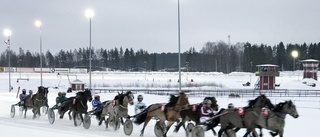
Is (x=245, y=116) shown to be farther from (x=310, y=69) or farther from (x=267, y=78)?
(x=310, y=69)

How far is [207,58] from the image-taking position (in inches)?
5167

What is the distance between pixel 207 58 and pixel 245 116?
121466 mm

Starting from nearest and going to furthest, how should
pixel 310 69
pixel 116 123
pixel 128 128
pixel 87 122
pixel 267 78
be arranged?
pixel 128 128, pixel 116 123, pixel 87 122, pixel 267 78, pixel 310 69

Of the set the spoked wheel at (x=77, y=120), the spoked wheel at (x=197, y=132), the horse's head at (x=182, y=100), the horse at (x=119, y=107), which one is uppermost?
the horse's head at (x=182, y=100)

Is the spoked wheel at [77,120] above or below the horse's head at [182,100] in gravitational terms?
below

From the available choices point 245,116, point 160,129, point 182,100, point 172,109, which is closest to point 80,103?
point 160,129

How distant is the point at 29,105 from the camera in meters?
18.5

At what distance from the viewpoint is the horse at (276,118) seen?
10.1 m

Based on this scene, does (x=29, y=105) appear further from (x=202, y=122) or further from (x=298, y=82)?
(x=298, y=82)

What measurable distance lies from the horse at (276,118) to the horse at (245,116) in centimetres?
20

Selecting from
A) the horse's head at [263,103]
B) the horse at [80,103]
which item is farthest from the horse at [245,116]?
the horse at [80,103]

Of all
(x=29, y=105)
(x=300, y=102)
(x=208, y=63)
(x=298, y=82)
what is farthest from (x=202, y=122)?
(x=208, y=63)

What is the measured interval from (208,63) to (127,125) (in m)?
118

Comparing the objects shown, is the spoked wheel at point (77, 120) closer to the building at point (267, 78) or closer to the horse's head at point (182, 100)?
the horse's head at point (182, 100)
